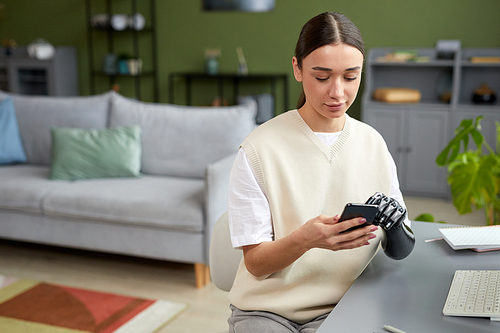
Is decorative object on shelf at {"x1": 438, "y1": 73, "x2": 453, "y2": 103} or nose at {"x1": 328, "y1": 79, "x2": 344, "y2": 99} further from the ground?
nose at {"x1": 328, "y1": 79, "x2": 344, "y2": 99}

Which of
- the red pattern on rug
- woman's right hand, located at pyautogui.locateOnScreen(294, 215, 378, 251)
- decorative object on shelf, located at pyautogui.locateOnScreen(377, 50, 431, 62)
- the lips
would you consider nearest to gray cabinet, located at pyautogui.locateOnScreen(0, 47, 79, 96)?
decorative object on shelf, located at pyautogui.locateOnScreen(377, 50, 431, 62)

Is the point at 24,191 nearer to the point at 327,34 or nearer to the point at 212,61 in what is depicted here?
the point at 327,34

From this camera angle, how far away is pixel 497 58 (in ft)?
13.1

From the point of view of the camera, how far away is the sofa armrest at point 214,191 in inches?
94.6

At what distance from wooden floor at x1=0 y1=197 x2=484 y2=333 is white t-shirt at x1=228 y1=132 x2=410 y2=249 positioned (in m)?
1.20

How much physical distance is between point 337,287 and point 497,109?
338 cm

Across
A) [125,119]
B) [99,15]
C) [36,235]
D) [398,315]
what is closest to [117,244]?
[36,235]

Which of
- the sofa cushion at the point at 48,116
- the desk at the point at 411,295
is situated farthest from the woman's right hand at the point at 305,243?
the sofa cushion at the point at 48,116

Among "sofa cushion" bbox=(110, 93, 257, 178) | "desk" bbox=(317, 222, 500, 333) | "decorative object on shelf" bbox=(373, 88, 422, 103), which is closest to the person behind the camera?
"desk" bbox=(317, 222, 500, 333)

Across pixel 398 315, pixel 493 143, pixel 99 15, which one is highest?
pixel 99 15

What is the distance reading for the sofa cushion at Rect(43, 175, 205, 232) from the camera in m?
2.50

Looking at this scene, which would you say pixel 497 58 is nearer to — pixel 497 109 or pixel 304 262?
pixel 497 109

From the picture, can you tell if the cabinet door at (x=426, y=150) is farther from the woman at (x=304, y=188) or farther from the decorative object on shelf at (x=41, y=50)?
the decorative object on shelf at (x=41, y=50)

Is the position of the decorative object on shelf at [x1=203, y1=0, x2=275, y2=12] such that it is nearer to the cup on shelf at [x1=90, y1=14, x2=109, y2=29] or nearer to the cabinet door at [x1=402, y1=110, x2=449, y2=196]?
the cup on shelf at [x1=90, y1=14, x2=109, y2=29]
